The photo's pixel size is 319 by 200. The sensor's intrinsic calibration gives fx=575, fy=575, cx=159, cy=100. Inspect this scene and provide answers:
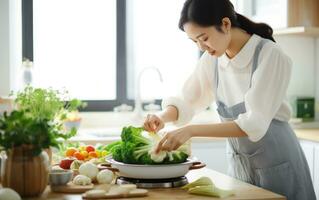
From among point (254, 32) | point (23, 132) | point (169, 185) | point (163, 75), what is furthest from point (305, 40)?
point (23, 132)

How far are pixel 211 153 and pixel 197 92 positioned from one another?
1.47m

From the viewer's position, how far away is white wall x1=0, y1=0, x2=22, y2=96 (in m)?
3.98

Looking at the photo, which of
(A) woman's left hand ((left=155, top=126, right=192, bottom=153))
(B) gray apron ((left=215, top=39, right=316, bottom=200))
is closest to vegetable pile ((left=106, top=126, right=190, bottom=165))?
(A) woman's left hand ((left=155, top=126, right=192, bottom=153))

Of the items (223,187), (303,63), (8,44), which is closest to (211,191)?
(223,187)

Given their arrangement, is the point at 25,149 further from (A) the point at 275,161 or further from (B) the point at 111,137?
(B) the point at 111,137

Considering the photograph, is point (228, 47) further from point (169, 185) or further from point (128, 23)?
point (128, 23)

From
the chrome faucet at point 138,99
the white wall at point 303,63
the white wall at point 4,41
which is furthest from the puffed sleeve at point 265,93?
the white wall at point 4,41

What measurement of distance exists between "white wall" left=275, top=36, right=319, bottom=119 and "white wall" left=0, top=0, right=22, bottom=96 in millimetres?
1915

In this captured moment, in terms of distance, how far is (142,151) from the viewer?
6.43ft

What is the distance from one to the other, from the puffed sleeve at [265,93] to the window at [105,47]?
2.33 m

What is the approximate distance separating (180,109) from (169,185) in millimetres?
586

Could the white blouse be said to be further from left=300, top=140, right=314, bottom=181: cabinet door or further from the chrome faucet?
the chrome faucet

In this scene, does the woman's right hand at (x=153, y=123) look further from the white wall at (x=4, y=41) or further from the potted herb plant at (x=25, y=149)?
the white wall at (x=4, y=41)

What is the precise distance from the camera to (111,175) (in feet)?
6.48
